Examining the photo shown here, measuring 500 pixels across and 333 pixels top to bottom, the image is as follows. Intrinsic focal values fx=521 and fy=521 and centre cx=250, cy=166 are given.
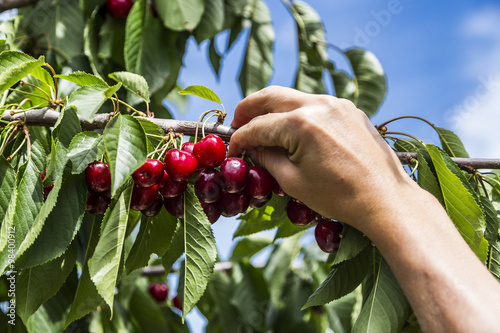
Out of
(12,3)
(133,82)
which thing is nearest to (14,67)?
(133,82)

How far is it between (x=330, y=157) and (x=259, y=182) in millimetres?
200

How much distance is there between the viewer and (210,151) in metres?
1.15

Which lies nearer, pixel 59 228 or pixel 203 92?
pixel 59 228

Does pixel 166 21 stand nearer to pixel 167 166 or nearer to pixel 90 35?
pixel 90 35

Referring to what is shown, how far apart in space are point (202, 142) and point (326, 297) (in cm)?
45

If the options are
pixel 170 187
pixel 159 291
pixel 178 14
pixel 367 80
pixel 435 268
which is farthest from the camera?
pixel 159 291

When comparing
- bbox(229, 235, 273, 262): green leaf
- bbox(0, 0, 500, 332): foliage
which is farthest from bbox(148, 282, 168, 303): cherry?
bbox(229, 235, 273, 262): green leaf

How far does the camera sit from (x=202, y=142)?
1.16m

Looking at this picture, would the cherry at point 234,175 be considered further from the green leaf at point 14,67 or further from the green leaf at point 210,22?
the green leaf at point 210,22

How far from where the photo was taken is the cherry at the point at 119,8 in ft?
7.45

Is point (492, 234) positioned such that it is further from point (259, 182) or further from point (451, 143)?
point (259, 182)

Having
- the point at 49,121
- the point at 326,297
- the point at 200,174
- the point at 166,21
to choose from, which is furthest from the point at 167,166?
the point at 166,21

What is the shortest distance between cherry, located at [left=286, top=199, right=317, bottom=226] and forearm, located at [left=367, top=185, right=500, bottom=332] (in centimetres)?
24

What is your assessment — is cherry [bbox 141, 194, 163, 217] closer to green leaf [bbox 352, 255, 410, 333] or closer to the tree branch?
green leaf [bbox 352, 255, 410, 333]
